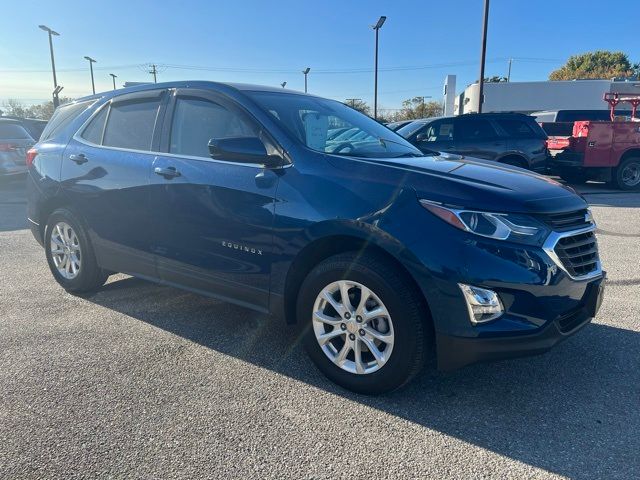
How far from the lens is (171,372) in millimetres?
3086

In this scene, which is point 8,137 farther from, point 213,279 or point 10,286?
point 213,279

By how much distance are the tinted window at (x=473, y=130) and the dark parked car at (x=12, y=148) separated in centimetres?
1001

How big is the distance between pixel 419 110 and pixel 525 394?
4950cm

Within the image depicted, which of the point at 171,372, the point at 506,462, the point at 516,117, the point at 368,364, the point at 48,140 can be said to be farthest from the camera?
the point at 516,117

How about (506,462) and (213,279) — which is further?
(213,279)

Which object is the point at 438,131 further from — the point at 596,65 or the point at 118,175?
the point at 596,65

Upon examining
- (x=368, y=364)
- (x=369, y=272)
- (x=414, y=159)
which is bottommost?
(x=368, y=364)

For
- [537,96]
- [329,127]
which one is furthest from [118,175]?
[537,96]

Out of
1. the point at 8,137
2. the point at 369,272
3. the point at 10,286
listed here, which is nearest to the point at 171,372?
the point at 369,272

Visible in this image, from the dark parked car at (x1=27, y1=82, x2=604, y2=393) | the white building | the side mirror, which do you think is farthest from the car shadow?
the white building

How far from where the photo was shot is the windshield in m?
3.21

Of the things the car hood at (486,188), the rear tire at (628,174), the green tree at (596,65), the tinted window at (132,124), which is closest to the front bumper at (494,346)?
the car hood at (486,188)

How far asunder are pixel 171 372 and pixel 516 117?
31.4ft

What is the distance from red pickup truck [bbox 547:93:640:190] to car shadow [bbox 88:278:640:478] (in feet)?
28.6
